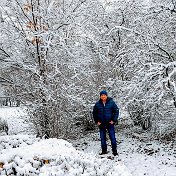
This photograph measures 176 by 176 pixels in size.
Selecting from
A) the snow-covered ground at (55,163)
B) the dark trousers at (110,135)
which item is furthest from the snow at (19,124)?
the snow-covered ground at (55,163)

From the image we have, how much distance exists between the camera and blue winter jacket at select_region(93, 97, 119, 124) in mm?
8719

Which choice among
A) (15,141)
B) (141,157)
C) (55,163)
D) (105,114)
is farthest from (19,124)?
(55,163)

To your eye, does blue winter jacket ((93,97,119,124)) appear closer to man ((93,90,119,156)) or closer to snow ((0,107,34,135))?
man ((93,90,119,156))

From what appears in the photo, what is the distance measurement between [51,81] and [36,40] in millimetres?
1615

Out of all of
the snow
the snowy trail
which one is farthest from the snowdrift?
the snow

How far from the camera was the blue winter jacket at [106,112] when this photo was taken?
8719 millimetres

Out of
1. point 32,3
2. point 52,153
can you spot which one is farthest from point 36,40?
point 52,153

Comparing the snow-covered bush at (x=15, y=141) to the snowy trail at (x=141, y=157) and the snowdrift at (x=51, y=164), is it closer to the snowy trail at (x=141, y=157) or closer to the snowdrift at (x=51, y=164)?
the snowy trail at (x=141, y=157)

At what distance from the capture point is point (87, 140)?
38.0 ft

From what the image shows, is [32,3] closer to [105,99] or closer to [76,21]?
[76,21]

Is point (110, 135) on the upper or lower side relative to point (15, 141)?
lower

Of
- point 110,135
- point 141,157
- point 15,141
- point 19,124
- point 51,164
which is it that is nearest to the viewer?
point 51,164

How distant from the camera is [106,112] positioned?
8.73m

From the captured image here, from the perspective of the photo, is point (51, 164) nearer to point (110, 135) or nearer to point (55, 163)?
point (55, 163)
